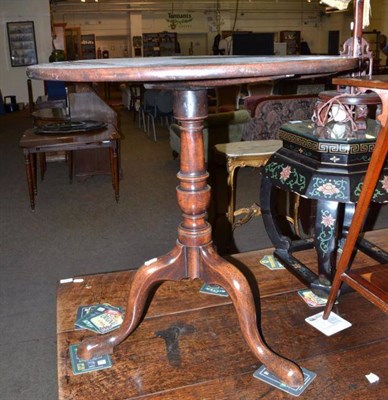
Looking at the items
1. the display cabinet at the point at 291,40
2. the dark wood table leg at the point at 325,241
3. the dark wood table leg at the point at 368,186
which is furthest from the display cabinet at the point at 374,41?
the dark wood table leg at the point at 368,186

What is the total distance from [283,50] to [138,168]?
24.6 ft

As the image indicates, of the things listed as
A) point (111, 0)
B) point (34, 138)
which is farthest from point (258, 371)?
point (111, 0)

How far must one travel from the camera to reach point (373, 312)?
1.62 meters

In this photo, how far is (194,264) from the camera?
4.60 feet

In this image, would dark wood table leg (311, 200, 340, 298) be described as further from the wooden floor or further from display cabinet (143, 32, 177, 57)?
display cabinet (143, 32, 177, 57)

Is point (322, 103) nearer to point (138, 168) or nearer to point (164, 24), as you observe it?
point (138, 168)

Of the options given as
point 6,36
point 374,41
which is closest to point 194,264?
point 6,36

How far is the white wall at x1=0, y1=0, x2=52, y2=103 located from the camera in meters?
10.3

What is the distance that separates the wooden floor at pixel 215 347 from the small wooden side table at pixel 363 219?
6.7 inches

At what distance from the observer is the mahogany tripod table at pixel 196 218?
1102 mm

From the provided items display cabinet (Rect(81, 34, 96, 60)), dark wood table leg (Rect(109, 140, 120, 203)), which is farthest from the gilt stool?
display cabinet (Rect(81, 34, 96, 60))

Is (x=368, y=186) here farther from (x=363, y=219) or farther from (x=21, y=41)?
(x=21, y=41)

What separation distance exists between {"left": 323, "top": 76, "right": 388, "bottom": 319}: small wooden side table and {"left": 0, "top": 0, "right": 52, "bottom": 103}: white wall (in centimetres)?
1020

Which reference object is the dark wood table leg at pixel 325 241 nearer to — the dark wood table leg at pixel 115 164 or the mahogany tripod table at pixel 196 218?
the mahogany tripod table at pixel 196 218
